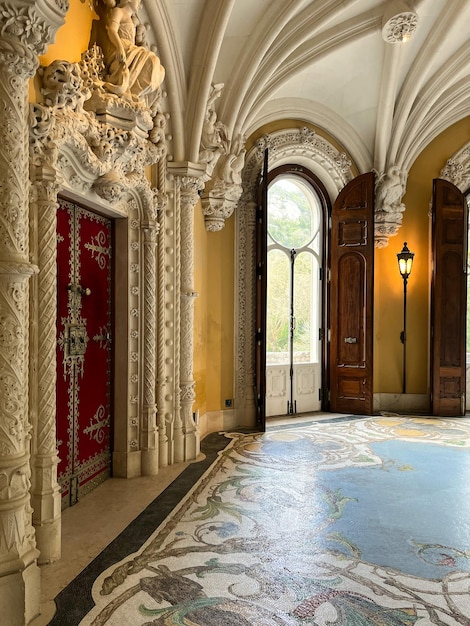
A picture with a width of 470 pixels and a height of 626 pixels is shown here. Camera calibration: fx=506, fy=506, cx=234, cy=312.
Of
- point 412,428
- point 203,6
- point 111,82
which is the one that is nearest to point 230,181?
point 203,6

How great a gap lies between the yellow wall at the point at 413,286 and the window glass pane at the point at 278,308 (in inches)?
62.0

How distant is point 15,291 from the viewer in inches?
91.7

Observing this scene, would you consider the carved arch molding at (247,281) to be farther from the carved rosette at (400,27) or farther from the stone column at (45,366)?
the stone column at (45,366)

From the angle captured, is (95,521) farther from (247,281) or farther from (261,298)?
(247,281)

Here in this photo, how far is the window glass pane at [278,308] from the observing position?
748 cm

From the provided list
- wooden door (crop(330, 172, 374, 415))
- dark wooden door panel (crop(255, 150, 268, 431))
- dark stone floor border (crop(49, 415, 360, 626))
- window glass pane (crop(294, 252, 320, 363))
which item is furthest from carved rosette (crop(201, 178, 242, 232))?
dark stone floor border (crop(49, 415, 360, 626))

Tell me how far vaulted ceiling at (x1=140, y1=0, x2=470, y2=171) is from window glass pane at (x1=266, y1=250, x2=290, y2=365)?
196 cm

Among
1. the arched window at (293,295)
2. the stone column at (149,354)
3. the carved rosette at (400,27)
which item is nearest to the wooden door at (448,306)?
the arched window at (293,295)

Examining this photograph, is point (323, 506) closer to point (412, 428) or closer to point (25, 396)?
point (25, 396)

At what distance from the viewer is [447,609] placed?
241 centimetres

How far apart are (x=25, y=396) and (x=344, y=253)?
6037mm

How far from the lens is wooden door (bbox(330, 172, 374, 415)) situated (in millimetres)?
7527

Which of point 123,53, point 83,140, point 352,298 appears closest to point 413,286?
point 352,298

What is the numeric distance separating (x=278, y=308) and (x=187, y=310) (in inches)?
104
